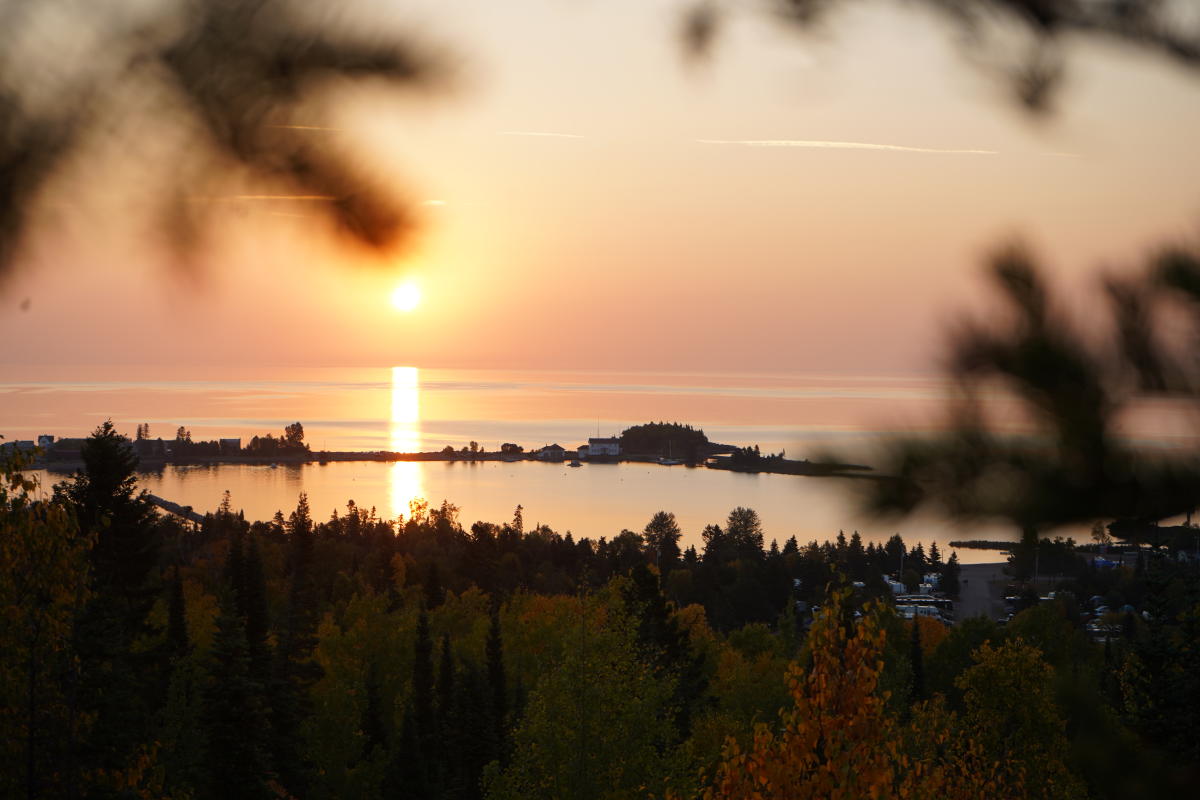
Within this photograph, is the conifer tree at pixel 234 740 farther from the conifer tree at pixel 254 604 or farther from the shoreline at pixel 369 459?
the shoreline at pixel 369 459

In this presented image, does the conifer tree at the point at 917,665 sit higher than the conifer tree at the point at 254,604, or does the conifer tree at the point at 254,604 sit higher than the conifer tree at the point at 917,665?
the conifer tree at the point at 254,604

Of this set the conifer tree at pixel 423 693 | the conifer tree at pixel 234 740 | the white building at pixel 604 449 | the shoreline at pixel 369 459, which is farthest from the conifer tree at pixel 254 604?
the white building at pixel 604 449

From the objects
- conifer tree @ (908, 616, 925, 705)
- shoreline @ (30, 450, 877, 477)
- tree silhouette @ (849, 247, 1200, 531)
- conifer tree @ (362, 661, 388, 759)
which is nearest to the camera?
tree silhouette @ (849, 247, 1200, 531)

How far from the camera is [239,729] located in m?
18.6

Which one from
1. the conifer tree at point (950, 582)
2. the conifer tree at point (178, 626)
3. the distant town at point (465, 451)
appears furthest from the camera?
the distant town at point (465, 451)

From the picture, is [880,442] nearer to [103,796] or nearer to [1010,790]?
[103,796]

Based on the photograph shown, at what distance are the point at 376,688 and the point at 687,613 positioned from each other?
24007mm

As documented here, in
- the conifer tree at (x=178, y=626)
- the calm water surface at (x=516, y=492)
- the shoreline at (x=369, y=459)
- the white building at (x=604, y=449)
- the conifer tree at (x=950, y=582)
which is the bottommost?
the conifer tree at (x=950, y=582)

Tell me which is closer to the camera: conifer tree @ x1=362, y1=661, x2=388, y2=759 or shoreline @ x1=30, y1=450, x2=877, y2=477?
conifer tree @ x1=362, y1=661, x2=388, y2=759

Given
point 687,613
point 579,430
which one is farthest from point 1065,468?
point 579,430

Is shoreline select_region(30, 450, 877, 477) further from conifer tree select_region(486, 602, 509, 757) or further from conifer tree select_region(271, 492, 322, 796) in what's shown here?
conifer tree select_region(486, 602, 509, 757)

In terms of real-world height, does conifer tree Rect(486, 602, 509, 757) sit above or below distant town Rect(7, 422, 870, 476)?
below

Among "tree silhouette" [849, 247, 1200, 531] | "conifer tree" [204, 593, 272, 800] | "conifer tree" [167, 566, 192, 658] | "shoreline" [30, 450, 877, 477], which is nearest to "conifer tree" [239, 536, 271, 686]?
"conifer tree" [167, 566, 192, 658]

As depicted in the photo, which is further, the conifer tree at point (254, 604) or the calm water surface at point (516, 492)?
the calm water surface at point (516, 492)
